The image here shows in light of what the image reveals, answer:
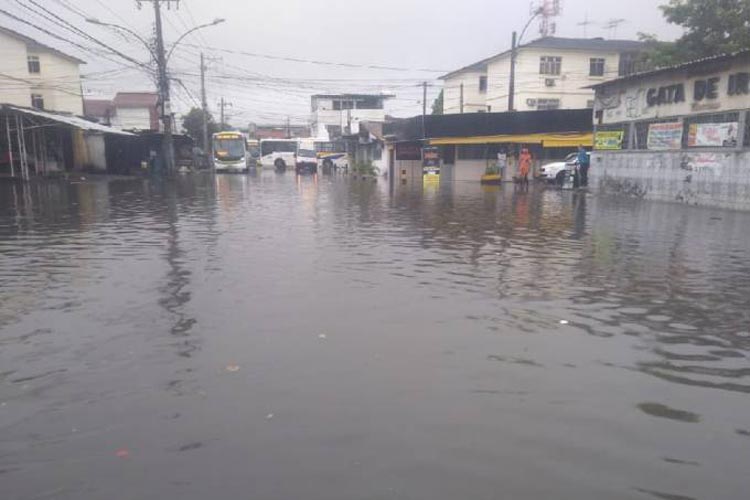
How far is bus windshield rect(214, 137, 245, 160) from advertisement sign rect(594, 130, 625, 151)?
32233mm

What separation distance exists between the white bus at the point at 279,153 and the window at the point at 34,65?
2127 cm

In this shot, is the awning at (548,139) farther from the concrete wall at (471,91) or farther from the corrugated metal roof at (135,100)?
the corrugated metal roof at (135,100)

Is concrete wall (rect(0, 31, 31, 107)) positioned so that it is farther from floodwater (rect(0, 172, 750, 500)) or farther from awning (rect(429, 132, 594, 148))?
floodwater (rect(0, 172, 750, 500))

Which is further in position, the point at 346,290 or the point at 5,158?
the point at 5,158

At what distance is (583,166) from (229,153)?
31130 mm

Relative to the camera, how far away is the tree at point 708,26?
27.9 m

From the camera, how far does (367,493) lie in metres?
2.92

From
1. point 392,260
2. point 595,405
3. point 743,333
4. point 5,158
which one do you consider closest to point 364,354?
point 595,405

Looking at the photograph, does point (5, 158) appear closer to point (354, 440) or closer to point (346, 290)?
point (346, 290)

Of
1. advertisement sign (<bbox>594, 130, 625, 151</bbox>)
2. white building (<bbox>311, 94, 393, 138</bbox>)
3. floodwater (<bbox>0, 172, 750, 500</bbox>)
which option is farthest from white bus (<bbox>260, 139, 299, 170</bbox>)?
floodwater (<bbox>0, 172, 750, 500</bbox>)

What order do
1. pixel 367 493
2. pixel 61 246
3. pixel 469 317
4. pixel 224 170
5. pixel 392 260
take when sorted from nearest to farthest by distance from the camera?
pixel 367 493, pixel 469 317, pixel 392 260, pixel 61 246, pixel 224 170

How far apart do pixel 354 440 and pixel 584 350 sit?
2.40 metres

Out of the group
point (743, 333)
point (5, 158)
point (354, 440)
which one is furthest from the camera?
point (5, 158)

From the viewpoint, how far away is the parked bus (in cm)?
4847
